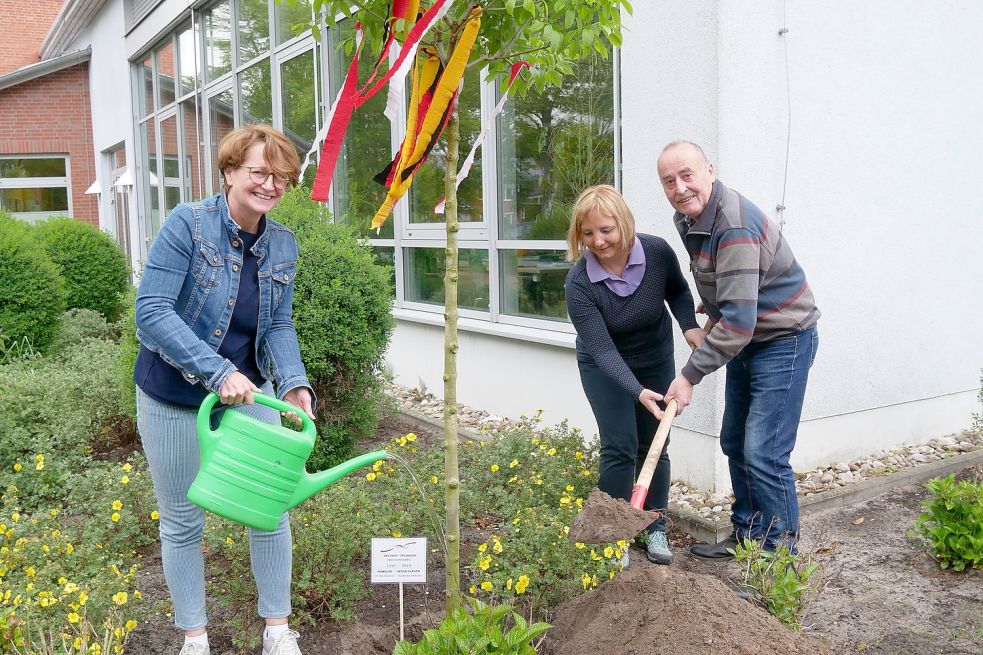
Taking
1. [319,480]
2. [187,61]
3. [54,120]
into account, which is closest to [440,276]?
[319,480]

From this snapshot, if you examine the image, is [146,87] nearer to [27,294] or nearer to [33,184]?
[33,184]

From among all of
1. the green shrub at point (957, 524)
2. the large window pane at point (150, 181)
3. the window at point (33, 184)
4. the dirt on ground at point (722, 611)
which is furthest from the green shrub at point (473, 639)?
the window at point (33, 184)

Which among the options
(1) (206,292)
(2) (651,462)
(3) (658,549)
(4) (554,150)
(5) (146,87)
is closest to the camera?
(1) (206,292)

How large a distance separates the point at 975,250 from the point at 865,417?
154 centimetres

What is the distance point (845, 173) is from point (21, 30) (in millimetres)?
25378

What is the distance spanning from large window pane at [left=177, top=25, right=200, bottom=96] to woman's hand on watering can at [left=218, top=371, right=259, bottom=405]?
11.2 meters

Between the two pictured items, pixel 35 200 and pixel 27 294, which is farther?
pixel 35 200

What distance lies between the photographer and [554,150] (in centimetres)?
556

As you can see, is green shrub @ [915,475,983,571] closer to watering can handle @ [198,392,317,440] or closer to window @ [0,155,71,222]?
watering can handle @ [198,392,317,440]

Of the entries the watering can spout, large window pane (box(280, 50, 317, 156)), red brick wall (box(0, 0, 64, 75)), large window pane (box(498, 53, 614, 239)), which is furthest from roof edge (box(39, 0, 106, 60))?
the watering can spout

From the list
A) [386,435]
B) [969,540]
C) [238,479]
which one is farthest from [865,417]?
[238,479]

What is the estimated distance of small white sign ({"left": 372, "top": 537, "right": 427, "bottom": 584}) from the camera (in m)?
2.60

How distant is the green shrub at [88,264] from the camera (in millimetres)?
11000

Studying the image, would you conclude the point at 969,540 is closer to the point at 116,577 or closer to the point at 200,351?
the point at 200,351
